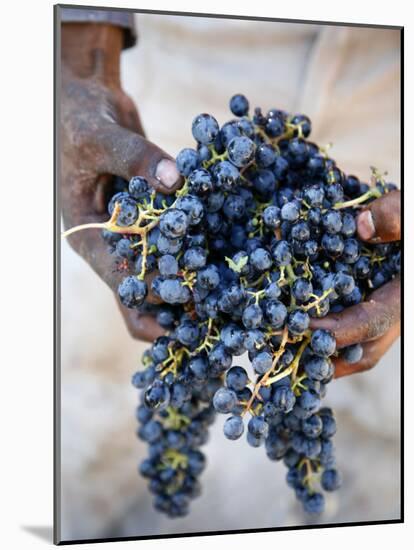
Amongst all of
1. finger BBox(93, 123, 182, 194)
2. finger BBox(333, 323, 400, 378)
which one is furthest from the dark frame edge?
finger BBox(333, 323, 400, 378)

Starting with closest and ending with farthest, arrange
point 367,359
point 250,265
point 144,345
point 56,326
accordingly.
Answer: point 250,265 < point 367,359 < point 56,326 < point 144,345

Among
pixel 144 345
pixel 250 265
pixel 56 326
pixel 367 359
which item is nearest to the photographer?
pixel 250 265

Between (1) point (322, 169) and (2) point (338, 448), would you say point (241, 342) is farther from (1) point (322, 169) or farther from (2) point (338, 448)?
(2) point (338, 448)

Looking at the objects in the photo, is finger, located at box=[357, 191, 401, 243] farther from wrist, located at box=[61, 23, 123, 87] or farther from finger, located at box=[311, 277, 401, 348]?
wrist, located at box=[61, 23, 123, 87]

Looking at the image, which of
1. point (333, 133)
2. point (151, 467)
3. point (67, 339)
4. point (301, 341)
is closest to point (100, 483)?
point (67, 339)

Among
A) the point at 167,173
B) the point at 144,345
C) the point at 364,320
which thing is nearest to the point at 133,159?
the point at 167,173

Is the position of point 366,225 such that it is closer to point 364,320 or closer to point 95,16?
point 364,320

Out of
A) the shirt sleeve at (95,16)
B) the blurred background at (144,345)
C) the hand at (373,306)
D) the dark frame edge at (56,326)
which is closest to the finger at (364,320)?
the hand at (373,306)
